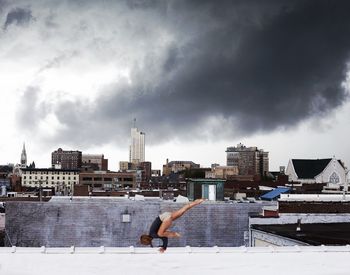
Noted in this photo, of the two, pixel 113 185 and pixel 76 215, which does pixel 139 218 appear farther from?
pixel 113 185

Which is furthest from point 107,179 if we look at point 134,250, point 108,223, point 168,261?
point 168,261

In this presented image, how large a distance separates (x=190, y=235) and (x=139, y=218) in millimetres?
3743

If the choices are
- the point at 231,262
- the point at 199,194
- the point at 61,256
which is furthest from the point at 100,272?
the point at 199,194

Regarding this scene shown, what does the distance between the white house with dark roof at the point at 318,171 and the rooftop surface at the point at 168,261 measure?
122499mm

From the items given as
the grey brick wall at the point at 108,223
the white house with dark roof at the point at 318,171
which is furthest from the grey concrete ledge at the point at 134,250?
the white house with dark roof at the point at 318,171

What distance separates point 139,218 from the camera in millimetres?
35438

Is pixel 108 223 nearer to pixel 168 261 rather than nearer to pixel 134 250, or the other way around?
pixel 134 250

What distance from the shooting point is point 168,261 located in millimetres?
14359

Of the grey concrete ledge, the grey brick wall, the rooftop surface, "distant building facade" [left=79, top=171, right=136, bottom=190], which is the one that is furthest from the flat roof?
"distant building facade" [left=79, top=171, right=136, bottom=190]

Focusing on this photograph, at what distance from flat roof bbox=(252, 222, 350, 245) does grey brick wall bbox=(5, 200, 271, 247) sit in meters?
3.71

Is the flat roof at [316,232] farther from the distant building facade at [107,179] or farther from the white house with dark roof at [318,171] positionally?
the distant building facade at [107,179]

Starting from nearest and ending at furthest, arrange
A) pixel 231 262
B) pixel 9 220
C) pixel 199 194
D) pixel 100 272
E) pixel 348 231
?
pixel 100 272
pixel 231 262
pixel 348 231
pixel 9 220
pixel 199 194

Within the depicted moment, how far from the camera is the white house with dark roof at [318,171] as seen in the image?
135875 mm

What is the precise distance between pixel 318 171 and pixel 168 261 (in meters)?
129
